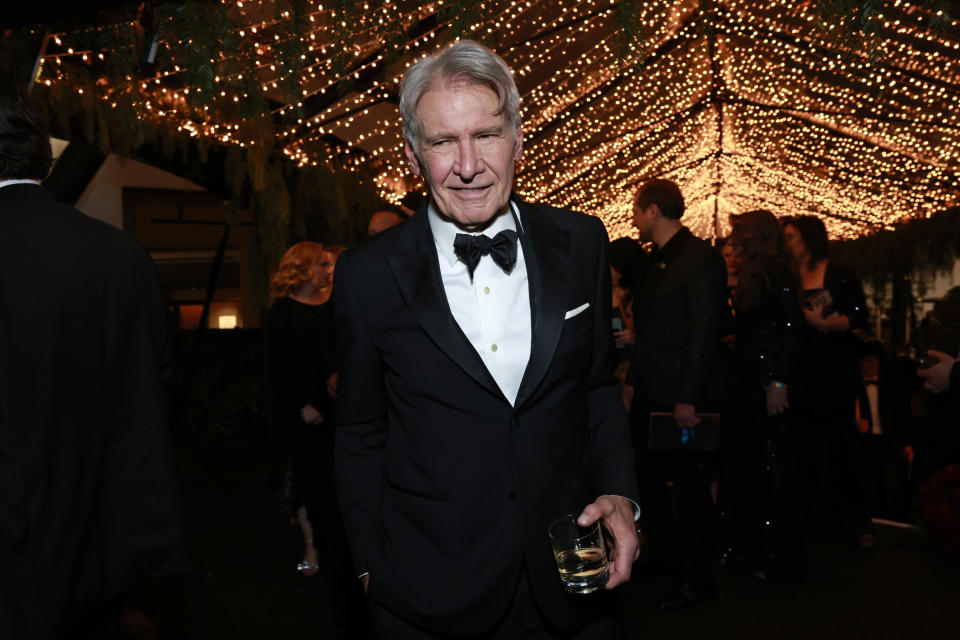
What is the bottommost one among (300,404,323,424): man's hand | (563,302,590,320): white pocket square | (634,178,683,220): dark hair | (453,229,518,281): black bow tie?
(300,404,323,424): man's hand

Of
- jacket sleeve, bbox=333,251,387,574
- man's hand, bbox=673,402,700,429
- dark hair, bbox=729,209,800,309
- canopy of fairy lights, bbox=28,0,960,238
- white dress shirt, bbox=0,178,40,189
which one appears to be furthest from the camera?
dark hair, bbox=729,209,800,309

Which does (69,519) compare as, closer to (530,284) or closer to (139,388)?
(139,388)

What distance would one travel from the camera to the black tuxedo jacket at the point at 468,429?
1.61 meters

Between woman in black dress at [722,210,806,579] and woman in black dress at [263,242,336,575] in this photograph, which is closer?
woman in black dress at [263,242,336,575]

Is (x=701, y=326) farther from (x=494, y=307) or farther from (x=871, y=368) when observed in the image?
(x=871, y=368)

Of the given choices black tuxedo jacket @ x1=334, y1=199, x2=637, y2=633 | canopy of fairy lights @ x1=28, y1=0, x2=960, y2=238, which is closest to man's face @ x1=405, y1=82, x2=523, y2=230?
black tuxedo jacket @ x1=334, y1=199, x2=637, y2=633

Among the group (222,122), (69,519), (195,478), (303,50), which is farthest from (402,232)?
(195,478)

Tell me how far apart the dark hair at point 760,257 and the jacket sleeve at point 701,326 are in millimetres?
400

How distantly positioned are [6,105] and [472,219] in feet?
3.89

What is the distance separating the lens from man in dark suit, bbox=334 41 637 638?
161 centimetres

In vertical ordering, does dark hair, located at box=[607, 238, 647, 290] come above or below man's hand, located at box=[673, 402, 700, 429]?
above

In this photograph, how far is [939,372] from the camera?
3.76 metres

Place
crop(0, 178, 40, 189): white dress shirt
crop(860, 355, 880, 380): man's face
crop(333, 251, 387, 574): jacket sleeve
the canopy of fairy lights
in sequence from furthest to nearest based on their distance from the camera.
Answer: crop(860, 355, 880, 380): man's face, the canopy of fairy lights, crop(0, 178, 40, 189): white dress shirt, crop(333, 251, 387, 574): jacket sleeve

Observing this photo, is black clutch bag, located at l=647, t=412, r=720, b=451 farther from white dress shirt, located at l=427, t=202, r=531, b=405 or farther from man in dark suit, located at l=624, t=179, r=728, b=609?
white dress shirt, located at l=427, t=202, r=531, b=405
